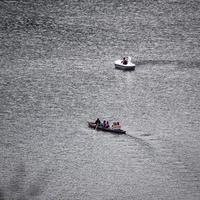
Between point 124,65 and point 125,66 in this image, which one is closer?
point 125,66

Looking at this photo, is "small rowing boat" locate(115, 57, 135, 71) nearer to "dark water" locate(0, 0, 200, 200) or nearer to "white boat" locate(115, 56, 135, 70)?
"white boat" locate(115, 56, 135, 70)

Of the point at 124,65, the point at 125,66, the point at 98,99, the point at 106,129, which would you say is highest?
the point at 124,65

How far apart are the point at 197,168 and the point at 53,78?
22562mm

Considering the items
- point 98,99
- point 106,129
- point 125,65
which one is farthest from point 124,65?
point 106,129

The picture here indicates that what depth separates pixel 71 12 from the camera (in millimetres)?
101000

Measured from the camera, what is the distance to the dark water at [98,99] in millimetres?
62500

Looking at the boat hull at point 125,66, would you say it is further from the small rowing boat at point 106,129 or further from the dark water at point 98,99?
the small rowing boat at point 106,129

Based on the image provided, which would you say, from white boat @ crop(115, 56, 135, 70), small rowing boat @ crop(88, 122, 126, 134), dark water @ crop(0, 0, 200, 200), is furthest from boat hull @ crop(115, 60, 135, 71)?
small rowing boat @ crop(88, 122, 126, 134)

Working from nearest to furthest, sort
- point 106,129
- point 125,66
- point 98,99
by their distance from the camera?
point 106,129 < point 98,99 < point 125,66

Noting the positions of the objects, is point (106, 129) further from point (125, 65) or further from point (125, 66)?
point (125, 65)

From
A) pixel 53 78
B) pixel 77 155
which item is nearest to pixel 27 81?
pixel 53 78

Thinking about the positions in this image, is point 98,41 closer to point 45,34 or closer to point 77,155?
point 45,34

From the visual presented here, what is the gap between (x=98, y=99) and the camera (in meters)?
76.9

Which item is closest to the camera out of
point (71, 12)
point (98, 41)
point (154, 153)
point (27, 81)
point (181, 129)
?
point (154, 153)
